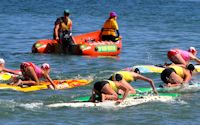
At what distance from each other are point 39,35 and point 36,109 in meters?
17.1

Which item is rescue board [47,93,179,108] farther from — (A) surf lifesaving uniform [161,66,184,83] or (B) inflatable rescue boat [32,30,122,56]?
(B) inflatable rescue boat [32,30,122,56]

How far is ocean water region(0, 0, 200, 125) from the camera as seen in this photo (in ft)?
46.7

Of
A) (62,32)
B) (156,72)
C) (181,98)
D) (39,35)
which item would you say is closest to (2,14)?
(39,35)

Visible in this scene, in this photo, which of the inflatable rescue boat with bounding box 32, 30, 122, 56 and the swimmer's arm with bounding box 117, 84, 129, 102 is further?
the inflatable rescue boat with bounding box 32, 30, 122, 56

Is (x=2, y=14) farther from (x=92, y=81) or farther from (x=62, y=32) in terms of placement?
(x=92, y=81)

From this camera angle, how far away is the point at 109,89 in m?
14.7

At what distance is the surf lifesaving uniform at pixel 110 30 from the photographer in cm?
2369

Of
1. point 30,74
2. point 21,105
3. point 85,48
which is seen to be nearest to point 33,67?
point 30,74

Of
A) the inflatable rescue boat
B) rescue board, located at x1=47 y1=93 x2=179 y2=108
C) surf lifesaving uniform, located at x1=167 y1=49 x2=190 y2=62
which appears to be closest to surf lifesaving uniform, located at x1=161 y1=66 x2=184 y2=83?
rescue board, located at x1=47 y1=93 x2=179 y2=108

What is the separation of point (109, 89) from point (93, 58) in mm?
8386

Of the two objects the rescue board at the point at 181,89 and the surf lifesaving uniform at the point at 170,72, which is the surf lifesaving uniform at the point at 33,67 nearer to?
the rescue board at the point at 181,89

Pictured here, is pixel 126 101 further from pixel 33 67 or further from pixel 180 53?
pixel 180 53

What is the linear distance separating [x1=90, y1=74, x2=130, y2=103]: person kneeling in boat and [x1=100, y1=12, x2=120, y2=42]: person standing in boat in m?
8.86

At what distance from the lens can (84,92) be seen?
1702 cm
